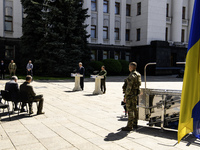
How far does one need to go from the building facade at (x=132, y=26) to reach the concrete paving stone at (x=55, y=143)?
97.9 ft

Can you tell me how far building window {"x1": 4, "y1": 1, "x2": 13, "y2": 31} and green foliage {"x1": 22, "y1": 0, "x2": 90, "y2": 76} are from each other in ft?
15.7

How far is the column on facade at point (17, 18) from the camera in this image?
2989cm

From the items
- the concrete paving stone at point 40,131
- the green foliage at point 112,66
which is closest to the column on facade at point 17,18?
the green foliage at point 112,66

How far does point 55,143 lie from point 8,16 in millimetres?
28842

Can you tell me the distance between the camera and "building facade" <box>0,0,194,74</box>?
1374 inches

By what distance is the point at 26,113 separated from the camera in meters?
7.92

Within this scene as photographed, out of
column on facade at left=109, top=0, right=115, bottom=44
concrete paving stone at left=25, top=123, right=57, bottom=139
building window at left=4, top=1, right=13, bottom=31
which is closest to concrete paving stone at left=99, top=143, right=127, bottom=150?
concrete paving stone at left=25, top=123, right=57, bottom=139

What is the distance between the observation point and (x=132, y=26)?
3844cm

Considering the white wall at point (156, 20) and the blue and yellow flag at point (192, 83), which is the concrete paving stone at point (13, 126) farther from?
the white wall at point (156, 20)

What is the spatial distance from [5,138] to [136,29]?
3503cm

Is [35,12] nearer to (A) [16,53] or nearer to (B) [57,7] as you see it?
(B) [57,7]

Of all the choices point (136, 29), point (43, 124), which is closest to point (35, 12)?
point (136, 29)

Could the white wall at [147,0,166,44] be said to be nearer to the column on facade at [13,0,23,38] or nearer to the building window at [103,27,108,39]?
the building window at [103,27,108,39]

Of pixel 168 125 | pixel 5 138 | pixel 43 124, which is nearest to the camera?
pixel 5 138
